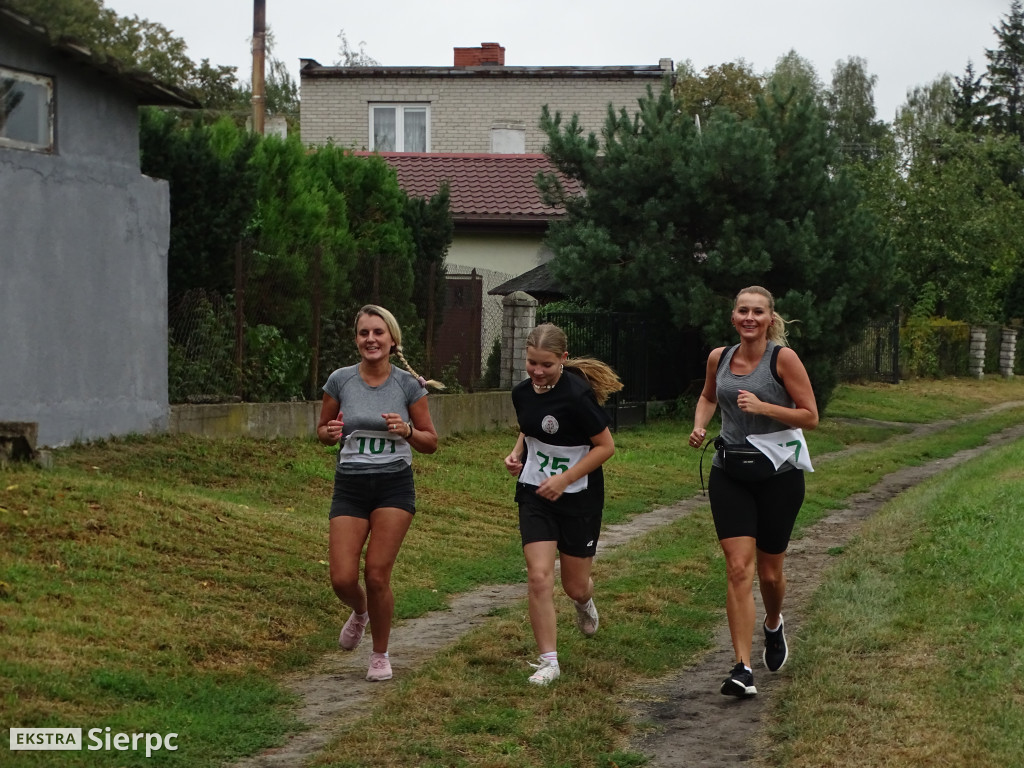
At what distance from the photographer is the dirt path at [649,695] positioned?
5.76m

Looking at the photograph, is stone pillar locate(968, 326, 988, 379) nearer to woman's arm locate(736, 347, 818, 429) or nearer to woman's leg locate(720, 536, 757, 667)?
woman's arm locate(736, 347, 818, 429)

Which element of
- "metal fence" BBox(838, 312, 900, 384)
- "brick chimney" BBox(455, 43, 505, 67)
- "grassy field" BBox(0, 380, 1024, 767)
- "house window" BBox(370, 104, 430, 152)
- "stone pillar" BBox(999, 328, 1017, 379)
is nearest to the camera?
"grassy field" BBox(0, 380, 1024, 767)

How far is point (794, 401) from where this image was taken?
6836mm

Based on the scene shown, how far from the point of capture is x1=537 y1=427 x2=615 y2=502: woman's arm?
6.91 m

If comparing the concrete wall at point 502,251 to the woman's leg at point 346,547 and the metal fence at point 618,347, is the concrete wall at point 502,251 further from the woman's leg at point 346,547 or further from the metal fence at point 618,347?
the woman's leg at point 346,547

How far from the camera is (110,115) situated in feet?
45.5

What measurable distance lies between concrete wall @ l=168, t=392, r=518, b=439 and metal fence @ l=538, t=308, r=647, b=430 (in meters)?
3.57

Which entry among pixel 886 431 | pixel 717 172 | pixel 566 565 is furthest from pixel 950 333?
pixel 566 565

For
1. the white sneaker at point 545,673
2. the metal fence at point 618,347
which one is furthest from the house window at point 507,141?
the white sneaker at point 545,673

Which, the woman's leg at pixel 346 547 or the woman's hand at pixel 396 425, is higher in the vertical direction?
the woman's hand at pixel 396 425

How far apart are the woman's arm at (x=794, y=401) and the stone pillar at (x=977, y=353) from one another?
123ft

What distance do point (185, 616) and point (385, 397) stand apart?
1870 mm

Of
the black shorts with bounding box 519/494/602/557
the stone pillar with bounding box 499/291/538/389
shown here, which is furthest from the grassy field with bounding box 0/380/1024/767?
the stone pillar with bounding box 499/291/538/389

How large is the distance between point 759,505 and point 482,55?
3430 centimetres
